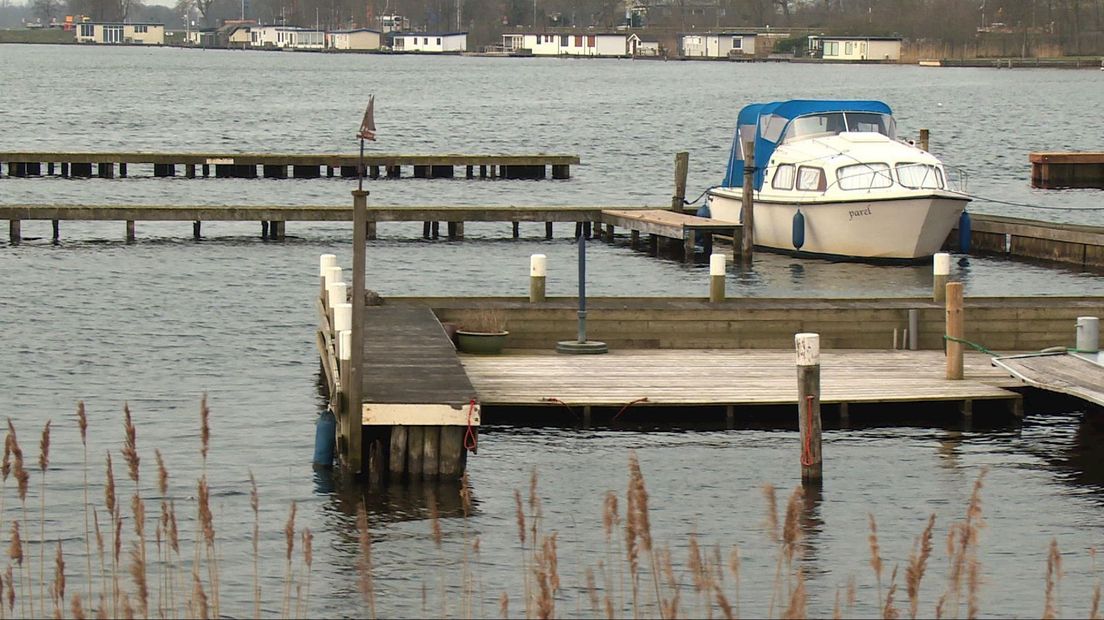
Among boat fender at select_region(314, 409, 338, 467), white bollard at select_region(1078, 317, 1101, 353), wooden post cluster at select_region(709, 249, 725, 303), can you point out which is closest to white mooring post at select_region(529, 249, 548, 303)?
wooden post cluster at select_region(709, 249, 725, 303)

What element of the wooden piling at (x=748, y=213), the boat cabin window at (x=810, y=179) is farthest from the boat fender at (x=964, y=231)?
the wooden piling at (x=748, y=213)

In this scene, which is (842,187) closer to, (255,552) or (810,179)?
(810,179)

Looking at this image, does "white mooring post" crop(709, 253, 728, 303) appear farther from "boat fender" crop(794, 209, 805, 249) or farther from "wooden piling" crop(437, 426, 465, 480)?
"boat fender" crop(794, 209, 805, 249)

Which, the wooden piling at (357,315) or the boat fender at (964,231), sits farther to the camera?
the boat fender at (964,231)

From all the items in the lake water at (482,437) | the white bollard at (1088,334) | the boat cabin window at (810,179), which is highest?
the boat cabin window at (810,179)

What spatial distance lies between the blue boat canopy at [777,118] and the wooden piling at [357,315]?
20.6 metres

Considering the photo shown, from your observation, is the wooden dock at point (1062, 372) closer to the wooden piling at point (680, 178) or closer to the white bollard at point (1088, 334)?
the white bollard at point (1088, 334)

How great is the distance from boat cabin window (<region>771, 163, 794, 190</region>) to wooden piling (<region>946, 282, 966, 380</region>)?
15.4 meters

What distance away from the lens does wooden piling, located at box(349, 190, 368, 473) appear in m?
16.0

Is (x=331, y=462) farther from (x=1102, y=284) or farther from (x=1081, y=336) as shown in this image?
(x=1102, y=284)

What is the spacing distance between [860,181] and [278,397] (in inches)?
605

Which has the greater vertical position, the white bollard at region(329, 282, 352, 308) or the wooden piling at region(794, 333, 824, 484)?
the white bollard at region(329, 282, 352, 308)

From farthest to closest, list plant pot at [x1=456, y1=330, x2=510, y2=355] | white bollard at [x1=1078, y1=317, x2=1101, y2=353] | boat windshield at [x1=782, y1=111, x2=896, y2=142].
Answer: boat windshield at [x1=782, y1=111, x2=896, y2=142] < plant pot at [x1=456, y1=330, x2=510, y2=355] < white bollard at [x1=1078, y1=317, x2=1101, y2=353]

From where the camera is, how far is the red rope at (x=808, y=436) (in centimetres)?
1678
